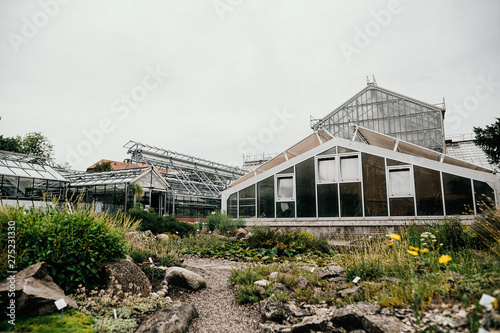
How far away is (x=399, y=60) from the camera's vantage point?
10.6 meters

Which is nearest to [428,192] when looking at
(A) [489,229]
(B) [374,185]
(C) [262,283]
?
(B) [374,185]

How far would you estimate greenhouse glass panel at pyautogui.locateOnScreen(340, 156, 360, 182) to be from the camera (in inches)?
473

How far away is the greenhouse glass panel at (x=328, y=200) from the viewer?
1209 centimetres

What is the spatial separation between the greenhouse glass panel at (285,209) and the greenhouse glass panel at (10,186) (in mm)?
14062

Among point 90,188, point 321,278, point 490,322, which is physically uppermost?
point 90,188

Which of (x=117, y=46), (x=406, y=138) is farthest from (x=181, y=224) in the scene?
(x=406, y=138)

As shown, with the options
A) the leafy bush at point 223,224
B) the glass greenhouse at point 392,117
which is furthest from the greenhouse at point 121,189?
the glass greenhouse at point 392,117

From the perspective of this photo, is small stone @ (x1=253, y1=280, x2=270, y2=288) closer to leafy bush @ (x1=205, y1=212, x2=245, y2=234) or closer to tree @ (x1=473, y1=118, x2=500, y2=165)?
leafy bush @ (x1=205, y1=212, x2=245, y2=234)

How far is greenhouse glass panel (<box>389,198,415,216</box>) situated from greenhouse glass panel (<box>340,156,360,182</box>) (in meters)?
1.63

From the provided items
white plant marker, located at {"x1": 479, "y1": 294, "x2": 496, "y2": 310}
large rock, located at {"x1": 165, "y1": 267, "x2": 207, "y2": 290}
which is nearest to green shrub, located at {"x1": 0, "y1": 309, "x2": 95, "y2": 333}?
large rock, located at {"x1": 165, "y1": 267, "x2": 207, "y2": 290}

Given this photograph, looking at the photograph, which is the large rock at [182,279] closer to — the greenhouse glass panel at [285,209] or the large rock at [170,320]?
the large rock at [170,320]

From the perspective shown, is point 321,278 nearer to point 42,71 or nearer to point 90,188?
point 42,71

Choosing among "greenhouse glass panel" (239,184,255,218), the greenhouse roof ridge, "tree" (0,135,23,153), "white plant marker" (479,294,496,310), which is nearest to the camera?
"white plant marker" (479,294,496,310)

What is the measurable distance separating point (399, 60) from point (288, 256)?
8.15m
